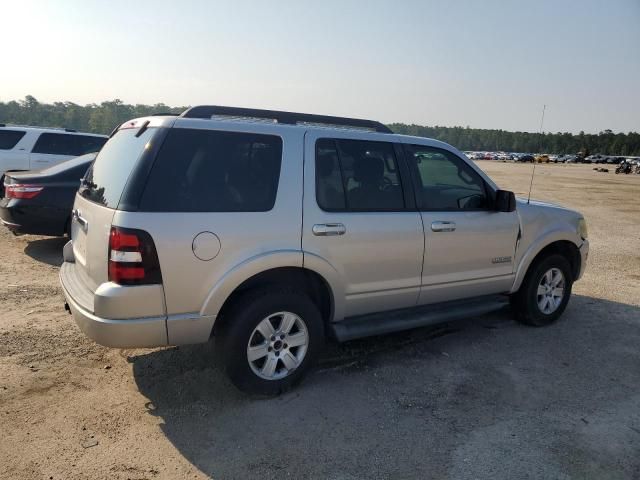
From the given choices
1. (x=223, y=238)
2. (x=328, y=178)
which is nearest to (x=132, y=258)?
(x=223, y=238)

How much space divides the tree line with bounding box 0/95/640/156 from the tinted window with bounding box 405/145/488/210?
1.96 feet

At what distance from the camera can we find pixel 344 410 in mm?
3445

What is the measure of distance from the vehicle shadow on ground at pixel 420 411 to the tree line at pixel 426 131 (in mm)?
2076

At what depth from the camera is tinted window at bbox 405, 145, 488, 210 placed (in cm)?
422

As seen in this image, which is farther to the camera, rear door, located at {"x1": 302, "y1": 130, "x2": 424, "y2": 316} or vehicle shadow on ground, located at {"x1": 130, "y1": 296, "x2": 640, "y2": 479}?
rear door, located at {"x1": 302, "y1": 130, "x2": 424, "y2": 316}

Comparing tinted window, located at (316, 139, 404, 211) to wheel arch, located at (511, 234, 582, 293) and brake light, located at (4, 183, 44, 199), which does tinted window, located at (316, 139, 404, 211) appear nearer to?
wheel arch, located at (511, 234, 582, 293)

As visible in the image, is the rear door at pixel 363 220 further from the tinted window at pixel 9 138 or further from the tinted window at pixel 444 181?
Result: the tinted window at pixel 9 138

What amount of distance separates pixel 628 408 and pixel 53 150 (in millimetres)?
10521

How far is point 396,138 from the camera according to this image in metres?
4.18

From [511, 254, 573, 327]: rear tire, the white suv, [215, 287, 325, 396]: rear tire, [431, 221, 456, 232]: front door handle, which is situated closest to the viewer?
[215, 287, 325, 396]: rear tire

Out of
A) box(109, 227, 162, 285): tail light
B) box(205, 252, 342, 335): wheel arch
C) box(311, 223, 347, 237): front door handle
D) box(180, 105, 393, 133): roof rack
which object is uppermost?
box(180, 105, 393, 133): roof rack

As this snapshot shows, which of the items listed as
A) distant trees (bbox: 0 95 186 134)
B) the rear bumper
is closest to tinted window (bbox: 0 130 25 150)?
the rear bumper

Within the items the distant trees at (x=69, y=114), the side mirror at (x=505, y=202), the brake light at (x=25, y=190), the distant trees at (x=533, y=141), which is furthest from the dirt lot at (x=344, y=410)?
the distant trees at (x=533, y=141)

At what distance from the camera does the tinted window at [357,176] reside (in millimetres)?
3686
